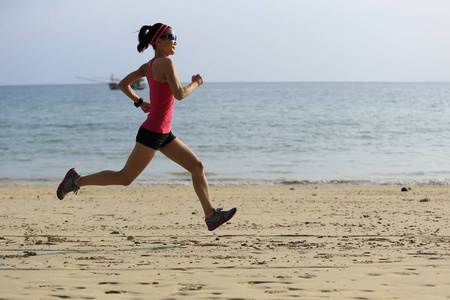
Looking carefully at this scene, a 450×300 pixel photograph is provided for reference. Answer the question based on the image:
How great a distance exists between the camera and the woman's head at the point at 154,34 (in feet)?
15.6

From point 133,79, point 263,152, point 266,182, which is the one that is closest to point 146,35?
point 133,79

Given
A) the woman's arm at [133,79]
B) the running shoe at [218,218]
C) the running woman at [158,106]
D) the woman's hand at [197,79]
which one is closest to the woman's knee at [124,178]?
the running woman at [158,106]

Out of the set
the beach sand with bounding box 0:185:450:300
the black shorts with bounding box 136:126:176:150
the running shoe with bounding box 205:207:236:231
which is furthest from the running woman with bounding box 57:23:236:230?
the beach sand with bounding box 0:185:450:300

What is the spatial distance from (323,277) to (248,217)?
10.6ft

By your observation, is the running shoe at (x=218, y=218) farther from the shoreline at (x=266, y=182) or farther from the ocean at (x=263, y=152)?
the ocean at (x=263, y=152)

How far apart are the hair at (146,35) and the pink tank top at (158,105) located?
0.16 meters

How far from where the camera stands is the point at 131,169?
4934 millimetres

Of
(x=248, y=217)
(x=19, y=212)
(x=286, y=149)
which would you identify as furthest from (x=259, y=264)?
(x=286, y=149)

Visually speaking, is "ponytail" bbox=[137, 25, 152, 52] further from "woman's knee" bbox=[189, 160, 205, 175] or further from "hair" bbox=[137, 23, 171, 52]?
"woman's knee" bbox=[189, 160, 205, 175]

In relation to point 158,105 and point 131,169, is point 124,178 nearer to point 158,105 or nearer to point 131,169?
point 131,169

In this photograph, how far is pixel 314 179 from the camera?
41.6 ft

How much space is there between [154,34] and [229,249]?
6.82ft

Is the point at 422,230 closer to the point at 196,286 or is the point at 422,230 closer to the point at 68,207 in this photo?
the point at 196,286

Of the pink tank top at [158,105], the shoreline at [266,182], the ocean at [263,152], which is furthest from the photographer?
the ocean at [263,152]
